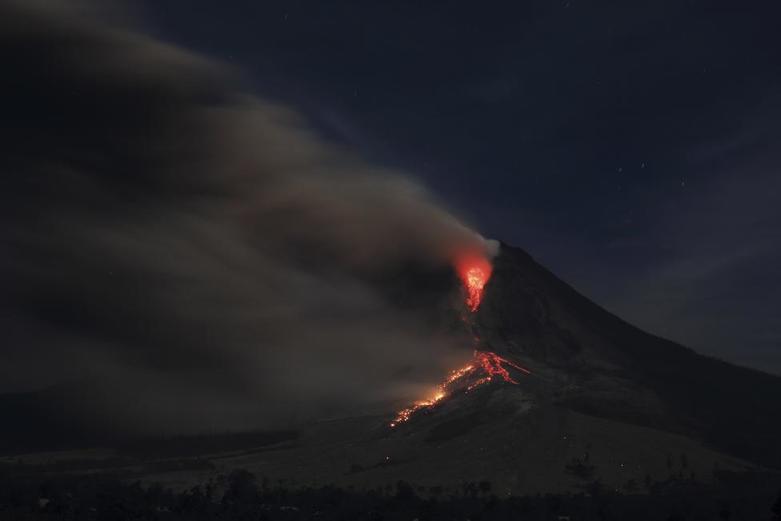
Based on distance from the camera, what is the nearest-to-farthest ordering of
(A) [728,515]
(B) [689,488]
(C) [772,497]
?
(A) [728,515] → (C) [772,497] → (B) [689,488]

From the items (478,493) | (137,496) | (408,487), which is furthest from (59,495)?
(478,493)

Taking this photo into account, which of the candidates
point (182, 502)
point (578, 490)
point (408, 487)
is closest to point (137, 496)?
point (182, 502)

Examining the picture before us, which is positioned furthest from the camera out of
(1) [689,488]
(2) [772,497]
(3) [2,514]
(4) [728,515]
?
(1) [689,488]

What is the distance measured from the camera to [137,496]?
651ft

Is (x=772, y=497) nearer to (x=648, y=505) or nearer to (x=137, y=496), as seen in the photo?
(x=648, y=505)

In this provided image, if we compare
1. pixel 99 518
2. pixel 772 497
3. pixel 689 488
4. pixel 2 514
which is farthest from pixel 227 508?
pixel 772 497

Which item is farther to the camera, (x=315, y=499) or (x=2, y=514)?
(x=315, y=499)

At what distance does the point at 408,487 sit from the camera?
195250mm

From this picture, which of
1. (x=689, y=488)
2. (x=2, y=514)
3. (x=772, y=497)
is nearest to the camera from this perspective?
(x=2, y=514)

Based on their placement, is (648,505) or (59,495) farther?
(59,495)

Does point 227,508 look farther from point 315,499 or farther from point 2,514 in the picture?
point 2,514

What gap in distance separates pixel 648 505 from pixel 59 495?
12851cm

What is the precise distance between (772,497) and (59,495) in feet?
513

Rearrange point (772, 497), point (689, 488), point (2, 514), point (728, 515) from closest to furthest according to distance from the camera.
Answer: point (2, 514) → point (728, 515) → point (772, 497) → point (689, 488)
